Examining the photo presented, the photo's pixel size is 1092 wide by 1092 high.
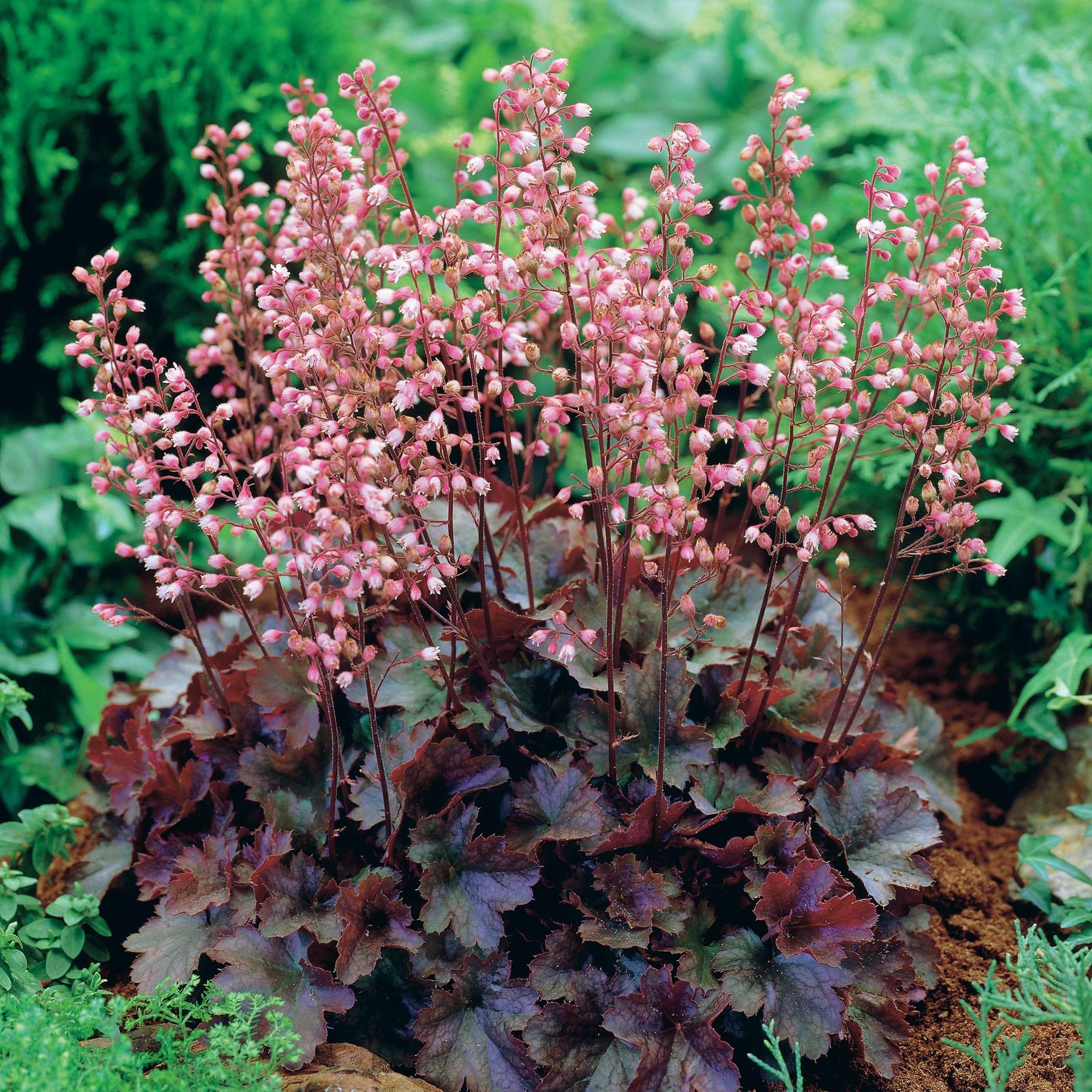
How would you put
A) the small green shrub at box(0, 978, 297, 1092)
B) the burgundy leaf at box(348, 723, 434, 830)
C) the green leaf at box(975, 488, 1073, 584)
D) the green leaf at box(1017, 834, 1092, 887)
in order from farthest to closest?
1. the green leaf at box(975, 488, 1073, 584)
2. the green leaf at box(1017, 834, 1092, 887)
3. the burgundy leaf at box(348, 723, 434, 830)
4. the small green shrub at box(0, 978, 297, 1092)

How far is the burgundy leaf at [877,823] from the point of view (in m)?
2.18

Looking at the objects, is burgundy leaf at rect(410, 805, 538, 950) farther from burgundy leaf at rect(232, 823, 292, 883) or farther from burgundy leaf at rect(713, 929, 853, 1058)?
burgundy leaf at rect(713, 929, 853, 1058)

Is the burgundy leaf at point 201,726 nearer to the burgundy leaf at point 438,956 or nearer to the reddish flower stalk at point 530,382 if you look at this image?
the reddish flower stalk at point 530,382

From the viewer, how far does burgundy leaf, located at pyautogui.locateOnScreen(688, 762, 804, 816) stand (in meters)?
2.08

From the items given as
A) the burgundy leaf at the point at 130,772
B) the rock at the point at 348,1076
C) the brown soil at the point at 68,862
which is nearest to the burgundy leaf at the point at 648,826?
the rock at the point at 348,1076

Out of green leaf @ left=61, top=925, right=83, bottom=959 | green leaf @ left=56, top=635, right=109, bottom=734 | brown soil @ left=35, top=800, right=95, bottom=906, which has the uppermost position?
green leaf @ left=61, top=925, right=83, bottom=959

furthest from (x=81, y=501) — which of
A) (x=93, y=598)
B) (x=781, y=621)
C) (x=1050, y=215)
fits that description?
(x=1050, y=215)

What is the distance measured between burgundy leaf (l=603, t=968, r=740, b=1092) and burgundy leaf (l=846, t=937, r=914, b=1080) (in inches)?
12.3

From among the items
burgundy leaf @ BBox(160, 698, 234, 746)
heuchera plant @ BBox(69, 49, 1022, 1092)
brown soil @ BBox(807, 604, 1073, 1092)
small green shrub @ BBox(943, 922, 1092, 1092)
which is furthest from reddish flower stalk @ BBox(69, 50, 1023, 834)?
brown soil @ BBox(807, 604, 1073, 1092)

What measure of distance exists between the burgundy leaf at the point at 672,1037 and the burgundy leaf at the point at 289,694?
0.85 m

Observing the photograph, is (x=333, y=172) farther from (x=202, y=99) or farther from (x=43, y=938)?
(x=202, y=99)

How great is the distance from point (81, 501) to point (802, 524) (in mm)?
2624

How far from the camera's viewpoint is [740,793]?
85.4 inches

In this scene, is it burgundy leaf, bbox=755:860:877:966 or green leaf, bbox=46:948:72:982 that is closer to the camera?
burgundy leaf, bbox=755:860:877:966
